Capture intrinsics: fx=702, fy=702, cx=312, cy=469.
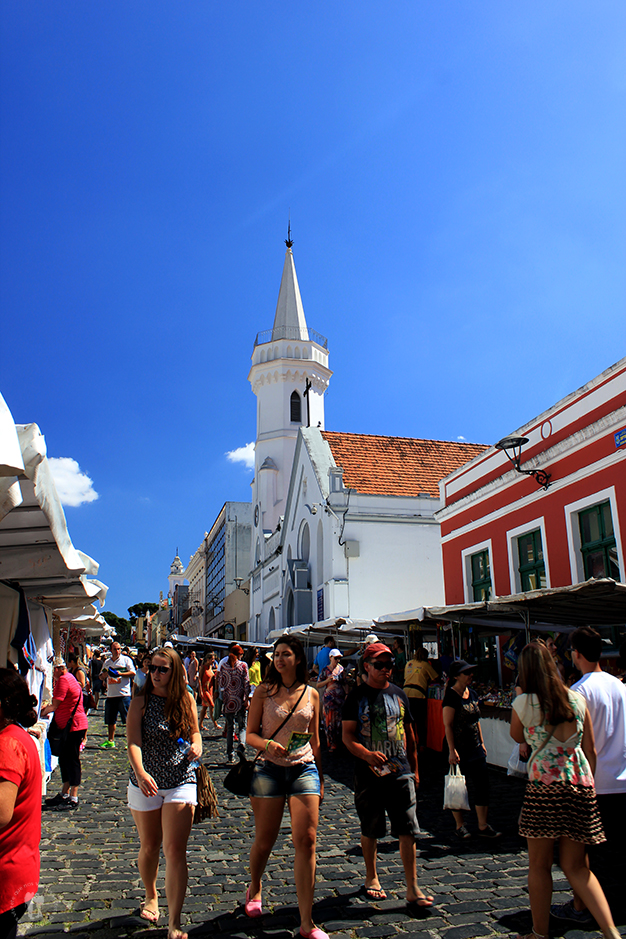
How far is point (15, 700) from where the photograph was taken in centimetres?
315

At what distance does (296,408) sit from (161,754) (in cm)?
3785

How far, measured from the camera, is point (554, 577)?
500 inches

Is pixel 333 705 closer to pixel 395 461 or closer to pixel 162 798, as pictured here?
pixel 162 798

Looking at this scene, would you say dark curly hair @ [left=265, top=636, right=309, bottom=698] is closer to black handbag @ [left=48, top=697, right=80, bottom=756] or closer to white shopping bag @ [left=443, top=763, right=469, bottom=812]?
white shopping bag @ [left=443, top=763, right=469, bottom=812]

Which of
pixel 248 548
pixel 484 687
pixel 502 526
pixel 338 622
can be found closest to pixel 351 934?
pixel 484 687

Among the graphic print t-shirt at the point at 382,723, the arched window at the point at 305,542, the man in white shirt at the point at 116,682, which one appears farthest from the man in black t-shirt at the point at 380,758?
the arched window at the point at 305,542

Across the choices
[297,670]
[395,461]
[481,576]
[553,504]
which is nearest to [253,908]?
[297,670]

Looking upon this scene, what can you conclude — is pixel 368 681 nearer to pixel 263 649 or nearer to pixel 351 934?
pixel 351 934

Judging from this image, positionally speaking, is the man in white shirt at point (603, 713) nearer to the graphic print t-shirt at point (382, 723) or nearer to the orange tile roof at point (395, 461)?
the graphic print t-shirt at point (382, 723)

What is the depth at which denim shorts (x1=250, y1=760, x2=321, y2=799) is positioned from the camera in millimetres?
4422

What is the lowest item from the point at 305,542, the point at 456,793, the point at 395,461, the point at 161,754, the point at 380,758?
the point at 456,793

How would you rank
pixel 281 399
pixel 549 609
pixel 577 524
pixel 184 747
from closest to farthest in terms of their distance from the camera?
1. pixel 184 747
2. pixel 549 609
3. pixel 577 524
4. pixel 281 399

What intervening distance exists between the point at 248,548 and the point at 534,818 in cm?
5112

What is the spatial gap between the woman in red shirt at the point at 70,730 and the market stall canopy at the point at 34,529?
1199 millimetres
